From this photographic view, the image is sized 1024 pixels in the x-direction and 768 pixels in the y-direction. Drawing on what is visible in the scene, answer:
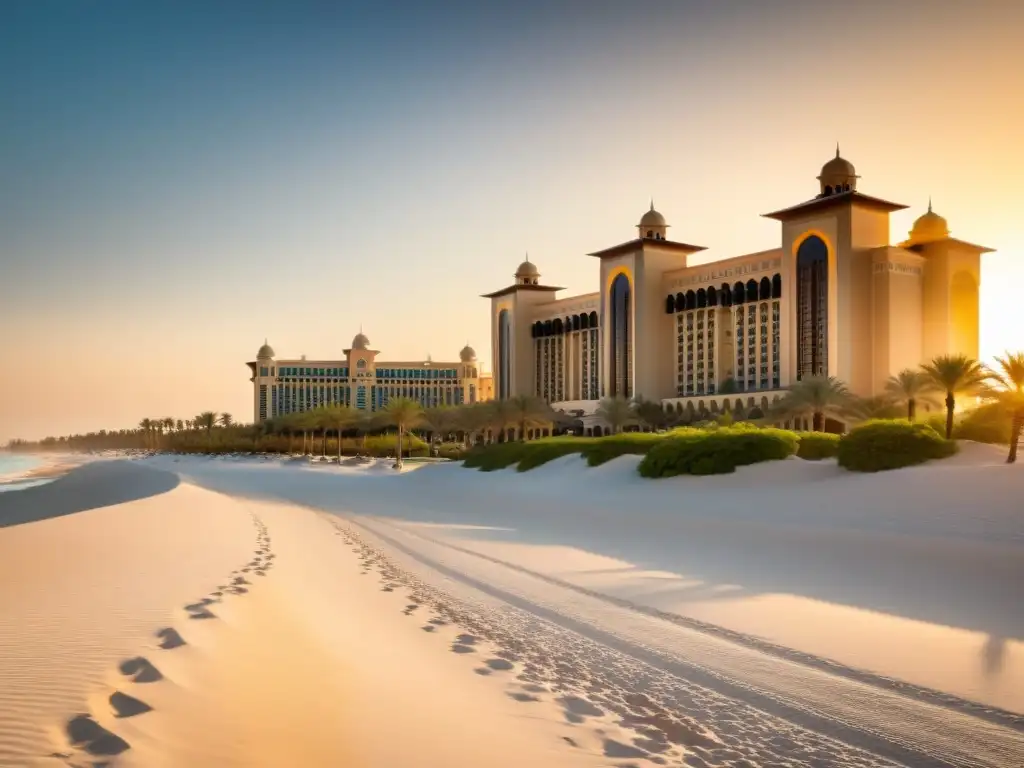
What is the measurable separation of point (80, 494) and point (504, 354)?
62767 millimetres

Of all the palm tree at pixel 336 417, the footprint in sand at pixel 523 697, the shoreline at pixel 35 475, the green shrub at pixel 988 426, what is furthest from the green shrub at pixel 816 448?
the palm tree at pixel 336 417

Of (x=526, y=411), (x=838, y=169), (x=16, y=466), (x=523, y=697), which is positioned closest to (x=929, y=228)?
(x=838, y=169)

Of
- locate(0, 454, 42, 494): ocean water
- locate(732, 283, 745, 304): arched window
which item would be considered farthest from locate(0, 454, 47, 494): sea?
locate(732, 283, 745, 304): arched window

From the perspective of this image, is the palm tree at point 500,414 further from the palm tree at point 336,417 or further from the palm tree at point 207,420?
the palm tree at point 207,420

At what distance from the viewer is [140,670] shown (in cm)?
565

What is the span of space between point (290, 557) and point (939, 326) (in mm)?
59290

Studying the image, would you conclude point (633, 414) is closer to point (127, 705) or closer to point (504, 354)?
point (504, 354)

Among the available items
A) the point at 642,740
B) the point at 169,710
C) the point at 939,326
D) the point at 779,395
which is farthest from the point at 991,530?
the point at 939,326

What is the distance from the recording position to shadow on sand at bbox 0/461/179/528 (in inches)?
1134

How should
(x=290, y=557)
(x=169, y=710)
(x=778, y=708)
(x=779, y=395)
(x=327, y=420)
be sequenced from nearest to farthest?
(x=169, y=710) → (x=778, y=708) → (x=290, y=557) → (x=779, y=395) → (x=327, y=420)

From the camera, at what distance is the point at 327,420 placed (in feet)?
216

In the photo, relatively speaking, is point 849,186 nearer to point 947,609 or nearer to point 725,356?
point 725,356

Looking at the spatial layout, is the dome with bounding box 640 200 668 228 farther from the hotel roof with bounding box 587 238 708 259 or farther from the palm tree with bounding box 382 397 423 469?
the palm tree with bounding box 382 397 423 469

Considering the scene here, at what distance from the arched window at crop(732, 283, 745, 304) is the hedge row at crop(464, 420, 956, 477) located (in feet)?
131
